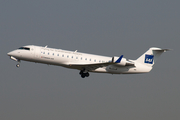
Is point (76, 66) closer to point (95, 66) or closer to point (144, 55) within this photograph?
point (95, 66)

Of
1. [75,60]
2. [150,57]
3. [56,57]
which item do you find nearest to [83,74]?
[75,60]

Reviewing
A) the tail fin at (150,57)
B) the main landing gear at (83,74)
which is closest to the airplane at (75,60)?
the main landing gear at (83,74)

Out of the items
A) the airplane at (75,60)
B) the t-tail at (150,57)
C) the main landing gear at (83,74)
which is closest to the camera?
the airplane at (75,60)

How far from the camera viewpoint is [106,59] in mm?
36062

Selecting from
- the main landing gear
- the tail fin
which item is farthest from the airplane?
the tail fin

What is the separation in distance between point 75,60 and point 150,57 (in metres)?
10.1

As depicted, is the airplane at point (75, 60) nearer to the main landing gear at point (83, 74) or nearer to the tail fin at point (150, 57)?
the main landing gear at point (83, 74)

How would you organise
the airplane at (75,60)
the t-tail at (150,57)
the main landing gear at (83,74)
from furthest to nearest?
the t-tail at (150,57) → the main landing gear at (83,74) → the airplane at (75,60)

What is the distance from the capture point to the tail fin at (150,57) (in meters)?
38.3

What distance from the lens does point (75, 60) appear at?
3472 cm

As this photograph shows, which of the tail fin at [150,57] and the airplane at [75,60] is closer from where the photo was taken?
the airplane at [75,60]

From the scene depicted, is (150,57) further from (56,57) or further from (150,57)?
(56,57)

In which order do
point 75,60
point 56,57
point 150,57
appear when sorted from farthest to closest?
point 150,57 < point 75,60 < point 56,57

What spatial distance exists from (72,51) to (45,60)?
3.37m
